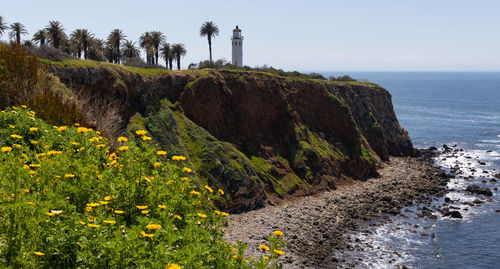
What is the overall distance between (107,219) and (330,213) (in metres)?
49.5

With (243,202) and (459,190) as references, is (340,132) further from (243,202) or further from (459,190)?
(243,202)

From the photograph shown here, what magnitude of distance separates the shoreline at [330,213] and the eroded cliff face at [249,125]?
119 inches

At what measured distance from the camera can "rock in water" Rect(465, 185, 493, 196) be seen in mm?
65512

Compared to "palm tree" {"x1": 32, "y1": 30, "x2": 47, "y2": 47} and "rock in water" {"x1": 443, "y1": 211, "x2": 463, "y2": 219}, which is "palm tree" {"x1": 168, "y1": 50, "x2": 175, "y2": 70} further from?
"rock in water" {"x1": 443, "y1": 211, "x2": 463, "y2": 219}

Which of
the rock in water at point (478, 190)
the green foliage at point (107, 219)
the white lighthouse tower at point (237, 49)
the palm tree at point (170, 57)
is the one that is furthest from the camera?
the white lighthouse tower at point (237, 49)

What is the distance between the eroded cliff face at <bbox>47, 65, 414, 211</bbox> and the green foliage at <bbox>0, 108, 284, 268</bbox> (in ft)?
138

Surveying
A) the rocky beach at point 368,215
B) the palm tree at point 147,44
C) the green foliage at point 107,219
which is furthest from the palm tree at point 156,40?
the green foliage at point 107,219

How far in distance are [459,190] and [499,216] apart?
12.8 m

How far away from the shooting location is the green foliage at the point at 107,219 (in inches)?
284

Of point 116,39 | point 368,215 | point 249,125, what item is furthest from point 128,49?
point 368,215

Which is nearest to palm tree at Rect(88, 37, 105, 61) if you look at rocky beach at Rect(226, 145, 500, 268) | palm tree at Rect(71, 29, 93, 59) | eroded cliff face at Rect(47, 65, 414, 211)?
palm tree at Rect(71, 29, 93, 59)

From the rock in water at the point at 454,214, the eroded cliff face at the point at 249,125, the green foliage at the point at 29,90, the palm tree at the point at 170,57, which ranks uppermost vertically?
the palm tree at the point at 170,57

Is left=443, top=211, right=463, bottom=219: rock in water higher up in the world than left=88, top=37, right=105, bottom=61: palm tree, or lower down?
lower down

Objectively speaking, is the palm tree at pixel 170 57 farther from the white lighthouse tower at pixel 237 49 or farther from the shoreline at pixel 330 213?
the shoreline at pixel 330 213
